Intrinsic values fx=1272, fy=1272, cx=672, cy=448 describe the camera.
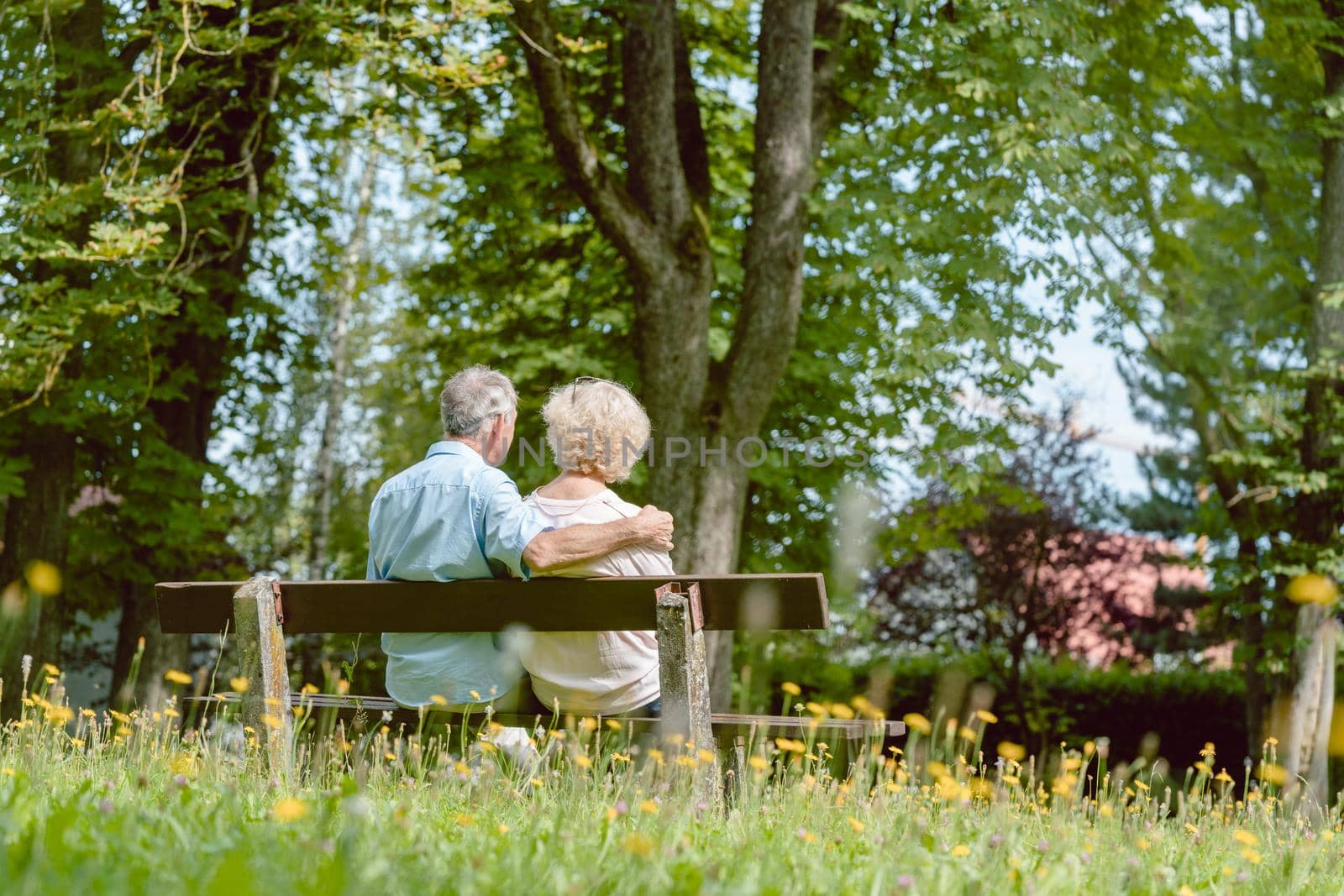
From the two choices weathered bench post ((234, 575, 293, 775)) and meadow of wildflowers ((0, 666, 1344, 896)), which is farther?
weathered bench post ((234, 575, 293, 775))

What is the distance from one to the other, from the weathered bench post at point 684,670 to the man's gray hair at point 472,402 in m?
1.12

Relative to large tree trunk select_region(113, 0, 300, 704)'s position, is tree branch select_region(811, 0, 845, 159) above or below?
above

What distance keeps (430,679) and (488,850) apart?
5.50 ft

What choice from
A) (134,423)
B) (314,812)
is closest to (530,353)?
(134,423)

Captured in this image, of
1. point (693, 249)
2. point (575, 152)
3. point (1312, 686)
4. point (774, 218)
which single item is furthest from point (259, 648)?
point (1312, 686)

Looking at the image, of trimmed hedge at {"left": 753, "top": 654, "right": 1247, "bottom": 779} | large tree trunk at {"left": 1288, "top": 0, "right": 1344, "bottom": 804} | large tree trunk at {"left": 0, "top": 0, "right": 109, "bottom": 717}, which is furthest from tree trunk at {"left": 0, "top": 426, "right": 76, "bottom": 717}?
large tree trunk at {"left": 1288, "top": 0, "right": 1344, "bottom": 804}

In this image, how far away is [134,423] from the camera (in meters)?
10.4

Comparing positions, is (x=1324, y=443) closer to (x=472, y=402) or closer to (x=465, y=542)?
(x=472, y=402)

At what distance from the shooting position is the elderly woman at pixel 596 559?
4.27 meters

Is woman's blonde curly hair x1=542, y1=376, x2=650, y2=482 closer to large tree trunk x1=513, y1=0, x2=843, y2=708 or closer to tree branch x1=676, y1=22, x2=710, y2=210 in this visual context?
large tree trunk x1=513, y1=0, x2=843, y2=708

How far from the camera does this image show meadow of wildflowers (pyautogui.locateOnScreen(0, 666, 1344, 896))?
90.8 inches

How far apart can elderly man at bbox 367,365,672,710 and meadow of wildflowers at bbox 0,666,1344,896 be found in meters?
0.25

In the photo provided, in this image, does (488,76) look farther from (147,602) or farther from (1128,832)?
(1128,832)

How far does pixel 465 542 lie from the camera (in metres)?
4.28
